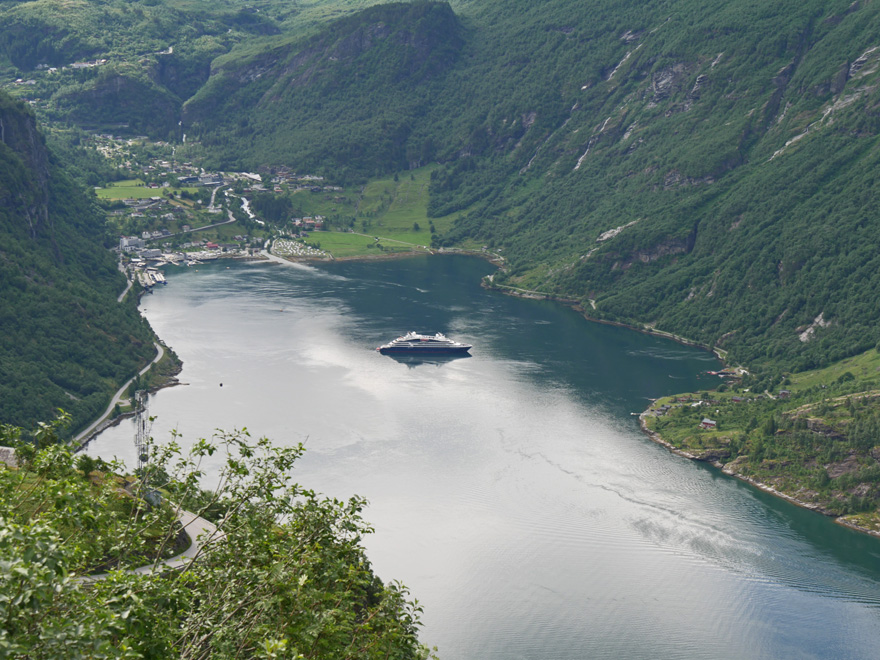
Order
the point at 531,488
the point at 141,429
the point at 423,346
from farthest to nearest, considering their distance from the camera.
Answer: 1. the point at 423,346
2. the point at 141,429
3. the point at 531,488

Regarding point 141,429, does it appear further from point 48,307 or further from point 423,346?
point 423,346

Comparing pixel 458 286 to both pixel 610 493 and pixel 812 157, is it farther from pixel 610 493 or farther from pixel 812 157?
pixel 610 493

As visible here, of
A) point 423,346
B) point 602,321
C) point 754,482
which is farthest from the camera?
point 602,321

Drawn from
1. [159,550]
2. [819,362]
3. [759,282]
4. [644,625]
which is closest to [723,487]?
[644,625]

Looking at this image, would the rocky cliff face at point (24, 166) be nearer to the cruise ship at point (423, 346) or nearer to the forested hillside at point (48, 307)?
the forested hillside at point (48, 307)

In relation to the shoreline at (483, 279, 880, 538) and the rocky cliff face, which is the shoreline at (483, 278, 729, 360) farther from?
the rocky cliff face

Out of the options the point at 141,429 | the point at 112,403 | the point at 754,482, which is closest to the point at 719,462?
the point at 754,482
